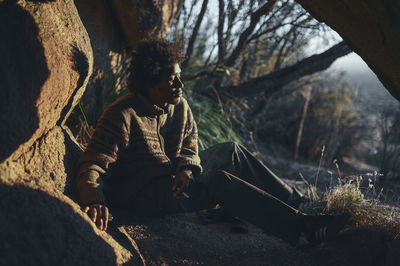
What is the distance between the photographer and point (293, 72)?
5.29 m

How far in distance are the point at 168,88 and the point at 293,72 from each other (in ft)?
10.1

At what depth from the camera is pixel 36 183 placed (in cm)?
190

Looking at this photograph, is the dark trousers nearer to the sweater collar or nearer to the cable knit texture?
the cable knit texture

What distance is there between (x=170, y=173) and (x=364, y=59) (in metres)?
1.46

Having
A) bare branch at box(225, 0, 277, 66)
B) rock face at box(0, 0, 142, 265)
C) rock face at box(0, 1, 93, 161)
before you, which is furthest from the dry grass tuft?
bare branch at box(225, 0, 277, 66)

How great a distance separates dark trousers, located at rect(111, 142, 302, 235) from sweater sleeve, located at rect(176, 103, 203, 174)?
0.29 ft

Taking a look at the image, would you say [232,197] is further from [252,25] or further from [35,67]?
[252,25]

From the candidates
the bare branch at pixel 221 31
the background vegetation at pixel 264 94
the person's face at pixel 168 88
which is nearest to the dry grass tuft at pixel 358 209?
the background vegetation at pixel 264 94

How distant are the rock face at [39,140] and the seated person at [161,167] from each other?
0.36m

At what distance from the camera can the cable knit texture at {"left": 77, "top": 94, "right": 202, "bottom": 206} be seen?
235cm

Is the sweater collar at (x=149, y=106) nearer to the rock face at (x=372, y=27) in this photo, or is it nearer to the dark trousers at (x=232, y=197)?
the dark trousers at (x=232, y=197)

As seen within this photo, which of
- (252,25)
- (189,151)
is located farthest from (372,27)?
(252,25)

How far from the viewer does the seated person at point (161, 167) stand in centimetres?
247

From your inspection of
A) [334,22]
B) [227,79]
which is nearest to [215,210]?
[334,22]
